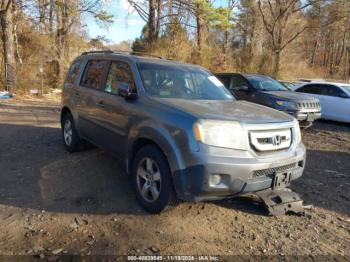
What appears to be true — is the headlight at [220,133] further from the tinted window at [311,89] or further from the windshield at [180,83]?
the tinted window at [311,89]

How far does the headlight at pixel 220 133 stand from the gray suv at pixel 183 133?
0.01m

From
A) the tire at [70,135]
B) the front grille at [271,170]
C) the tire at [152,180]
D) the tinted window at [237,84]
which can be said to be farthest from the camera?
the tinted window at [237,84]

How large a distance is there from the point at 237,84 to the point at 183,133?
797cm

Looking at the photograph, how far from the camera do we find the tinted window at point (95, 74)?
5441 mm

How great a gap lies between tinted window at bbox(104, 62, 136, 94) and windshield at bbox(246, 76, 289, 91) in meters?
6.40

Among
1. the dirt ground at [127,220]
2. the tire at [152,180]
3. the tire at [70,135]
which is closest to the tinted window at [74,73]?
the tire at [70,135]

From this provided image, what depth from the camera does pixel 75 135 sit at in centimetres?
625

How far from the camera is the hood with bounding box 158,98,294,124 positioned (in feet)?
12.3

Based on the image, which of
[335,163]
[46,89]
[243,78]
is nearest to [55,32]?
[46,89]

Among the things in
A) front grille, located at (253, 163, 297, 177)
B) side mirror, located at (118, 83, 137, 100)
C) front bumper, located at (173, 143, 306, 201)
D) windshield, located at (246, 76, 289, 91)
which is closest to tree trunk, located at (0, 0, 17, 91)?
windshield, located at (246, 76, 289, 91)

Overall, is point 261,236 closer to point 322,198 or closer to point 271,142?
point 271,142

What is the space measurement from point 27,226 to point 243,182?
92.6 inches

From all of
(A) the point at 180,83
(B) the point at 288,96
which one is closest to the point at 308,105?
(B) the point at 288,96

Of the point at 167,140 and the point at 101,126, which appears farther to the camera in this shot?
the point at 101,126
